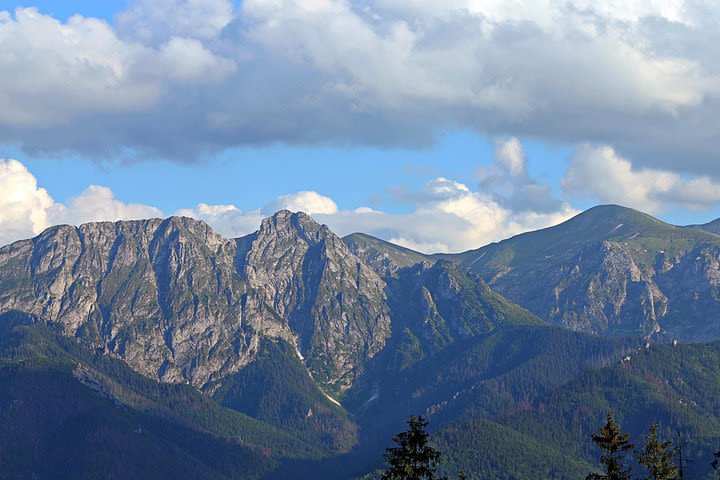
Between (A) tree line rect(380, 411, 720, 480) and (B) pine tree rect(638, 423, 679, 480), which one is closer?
(A) tree line rect(380, 411, 720, 480)

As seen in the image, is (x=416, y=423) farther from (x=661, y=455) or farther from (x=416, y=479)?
(x=661, y=455)

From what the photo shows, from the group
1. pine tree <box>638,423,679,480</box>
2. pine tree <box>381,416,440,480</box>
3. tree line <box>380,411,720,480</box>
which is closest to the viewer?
tree line <box>380,411,720,480</box>

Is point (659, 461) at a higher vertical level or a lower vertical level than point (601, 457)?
higher

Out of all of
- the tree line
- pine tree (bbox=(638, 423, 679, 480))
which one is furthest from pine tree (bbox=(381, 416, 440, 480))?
pine tree (bbox=(638, 423, 679, 480))

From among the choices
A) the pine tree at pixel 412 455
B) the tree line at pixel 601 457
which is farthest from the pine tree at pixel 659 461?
the pine tree at pixel 412 455

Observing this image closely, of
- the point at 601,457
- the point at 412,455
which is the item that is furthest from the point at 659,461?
the point at 412,455

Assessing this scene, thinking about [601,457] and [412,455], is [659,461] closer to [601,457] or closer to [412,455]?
[601,457]

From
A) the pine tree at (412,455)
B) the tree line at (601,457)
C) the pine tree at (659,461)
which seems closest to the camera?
the tree line at (601,457)

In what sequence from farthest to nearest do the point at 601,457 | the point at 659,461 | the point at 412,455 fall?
the point at 659,461 → the point at 412,455 → the point at 601,457

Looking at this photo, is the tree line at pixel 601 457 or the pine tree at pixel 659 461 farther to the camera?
the pine tree at pixel 659 461

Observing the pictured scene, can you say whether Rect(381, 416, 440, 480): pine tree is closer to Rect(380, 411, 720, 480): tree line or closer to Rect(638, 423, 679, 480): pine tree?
Rect(380, 411, 720, 480): tree line

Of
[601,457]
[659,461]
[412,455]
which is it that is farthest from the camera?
[659,461]

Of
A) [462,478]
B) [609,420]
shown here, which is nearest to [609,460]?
[609,420]

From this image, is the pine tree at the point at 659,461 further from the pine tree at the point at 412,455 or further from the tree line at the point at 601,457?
the pine tree at the point at 412,455
